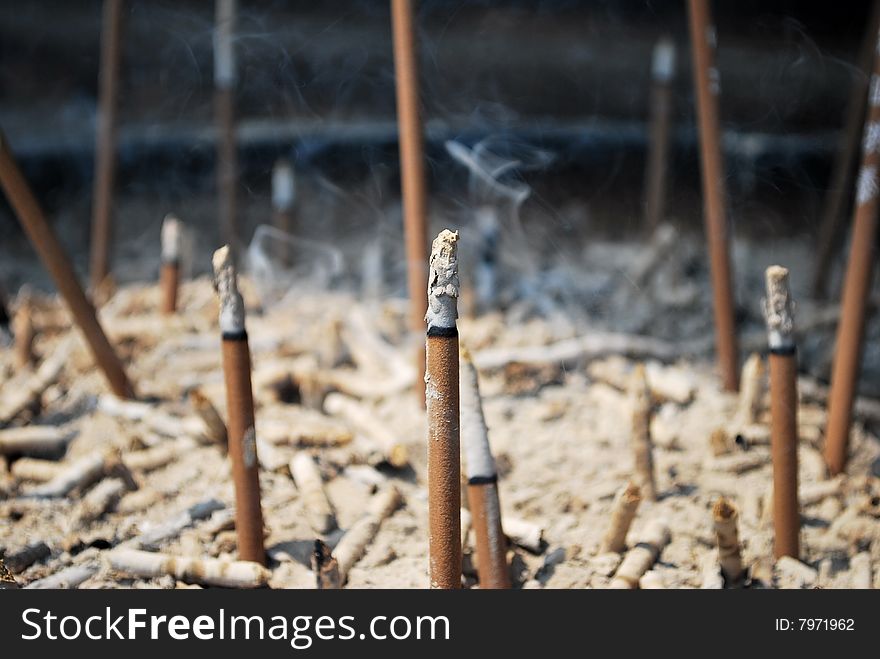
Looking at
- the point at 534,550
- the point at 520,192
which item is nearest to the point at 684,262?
the point at 520,192

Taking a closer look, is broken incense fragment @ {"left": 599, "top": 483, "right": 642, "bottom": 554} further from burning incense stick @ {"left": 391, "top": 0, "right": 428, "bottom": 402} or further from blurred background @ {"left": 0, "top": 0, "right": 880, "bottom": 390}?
blurred background @ {"left": 0, "top": 0, "right": 880, "bottom": 390}

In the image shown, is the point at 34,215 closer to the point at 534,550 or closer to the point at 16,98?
the point at 534,550

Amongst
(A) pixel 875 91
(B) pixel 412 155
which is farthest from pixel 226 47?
(A) pixel 875 91

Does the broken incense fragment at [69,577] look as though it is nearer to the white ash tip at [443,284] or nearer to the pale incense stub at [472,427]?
the pale incense stub at [472,427]

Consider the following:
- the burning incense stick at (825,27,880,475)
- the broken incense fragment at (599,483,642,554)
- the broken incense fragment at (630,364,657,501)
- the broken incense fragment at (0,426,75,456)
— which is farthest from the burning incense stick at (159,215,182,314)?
the burning incense stick at (825,27,880,475)

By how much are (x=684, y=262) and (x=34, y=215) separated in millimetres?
4551

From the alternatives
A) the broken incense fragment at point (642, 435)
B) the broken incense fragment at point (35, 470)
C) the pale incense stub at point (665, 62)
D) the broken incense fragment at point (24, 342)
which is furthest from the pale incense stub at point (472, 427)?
the pale incense stub at point (665, 62)

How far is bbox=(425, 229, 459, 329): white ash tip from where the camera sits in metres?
2.45

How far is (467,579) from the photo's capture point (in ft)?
10.7

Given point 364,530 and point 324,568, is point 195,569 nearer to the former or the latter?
point 324,568

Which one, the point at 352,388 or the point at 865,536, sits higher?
the point at 352,388

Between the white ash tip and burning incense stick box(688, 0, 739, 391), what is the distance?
2.77 m

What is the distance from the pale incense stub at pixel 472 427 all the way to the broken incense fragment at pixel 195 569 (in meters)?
0.80

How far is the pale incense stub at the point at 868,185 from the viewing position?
4.04m
